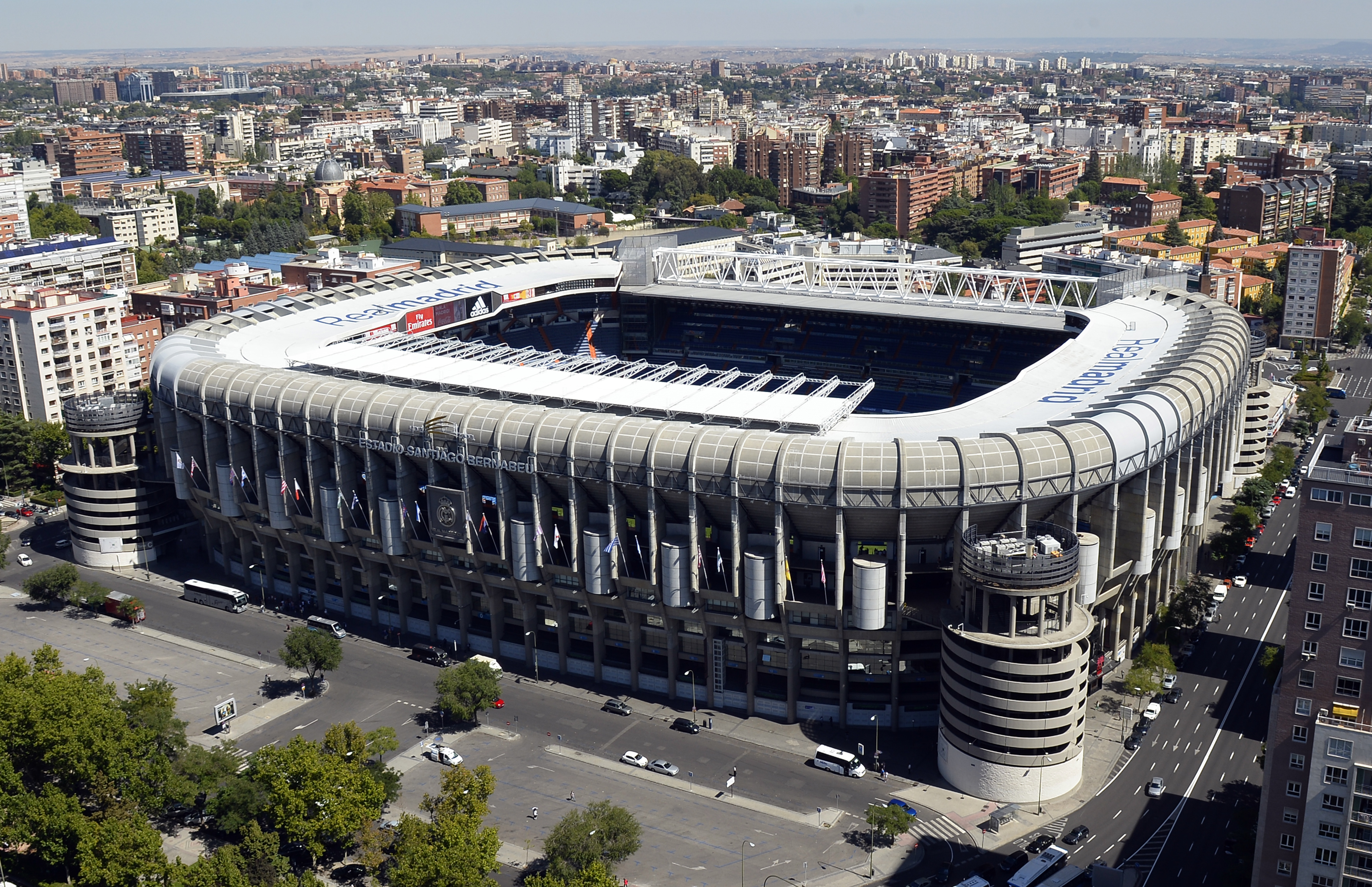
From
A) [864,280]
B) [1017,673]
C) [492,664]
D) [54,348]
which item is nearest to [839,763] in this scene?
[1017,673]

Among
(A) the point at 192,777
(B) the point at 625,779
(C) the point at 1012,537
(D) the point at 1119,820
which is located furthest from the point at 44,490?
(D) the point at 1119,820

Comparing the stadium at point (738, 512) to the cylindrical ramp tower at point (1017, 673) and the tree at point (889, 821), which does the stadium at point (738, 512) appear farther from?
the tree at point (889, 821)

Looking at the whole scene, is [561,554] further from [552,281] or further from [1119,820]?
[552,281]

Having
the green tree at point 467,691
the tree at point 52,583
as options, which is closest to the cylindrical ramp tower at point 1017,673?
the green tree at point 467,691

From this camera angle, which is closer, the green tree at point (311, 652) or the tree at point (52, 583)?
the green tree at point (311, 652)

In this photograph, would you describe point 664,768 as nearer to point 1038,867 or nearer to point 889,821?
point 889,821

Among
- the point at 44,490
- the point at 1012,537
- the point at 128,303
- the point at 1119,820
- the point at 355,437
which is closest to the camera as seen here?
the point at 1119,820

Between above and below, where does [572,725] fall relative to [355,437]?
below
